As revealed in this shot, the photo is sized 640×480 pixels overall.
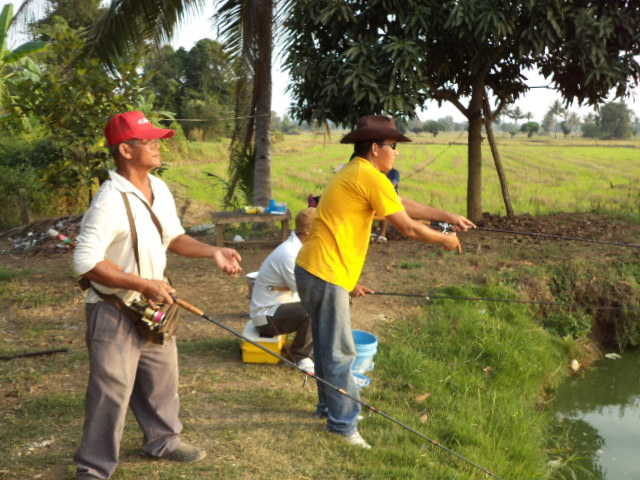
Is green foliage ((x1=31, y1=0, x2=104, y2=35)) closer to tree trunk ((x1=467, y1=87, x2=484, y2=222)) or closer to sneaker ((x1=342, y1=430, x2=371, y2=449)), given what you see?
tree trunk ((x1=467, y1=87, x2=484, y2=222))

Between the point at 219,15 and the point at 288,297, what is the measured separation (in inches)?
241

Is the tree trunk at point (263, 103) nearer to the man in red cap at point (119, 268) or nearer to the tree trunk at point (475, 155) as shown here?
the tree trunk at point (475, 155)

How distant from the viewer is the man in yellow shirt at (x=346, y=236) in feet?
11.4

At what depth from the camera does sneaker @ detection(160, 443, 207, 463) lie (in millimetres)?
3535

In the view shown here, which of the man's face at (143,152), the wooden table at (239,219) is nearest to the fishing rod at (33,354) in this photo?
the man's face at (143,152)

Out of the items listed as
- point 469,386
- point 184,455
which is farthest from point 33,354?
point 469,386

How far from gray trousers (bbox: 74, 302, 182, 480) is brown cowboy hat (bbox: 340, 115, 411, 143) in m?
1.57

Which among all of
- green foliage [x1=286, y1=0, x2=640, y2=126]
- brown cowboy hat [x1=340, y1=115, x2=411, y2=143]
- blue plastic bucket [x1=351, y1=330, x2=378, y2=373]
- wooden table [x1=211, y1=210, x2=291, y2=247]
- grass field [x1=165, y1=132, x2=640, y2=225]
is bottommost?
blue plastic bucket [x1=351, y1=330, x2=378, y2=373]

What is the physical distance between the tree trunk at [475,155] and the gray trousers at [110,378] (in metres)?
8.46

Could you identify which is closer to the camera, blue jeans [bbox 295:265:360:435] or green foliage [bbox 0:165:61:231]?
blue jeans [bbox 295:265:360:435]

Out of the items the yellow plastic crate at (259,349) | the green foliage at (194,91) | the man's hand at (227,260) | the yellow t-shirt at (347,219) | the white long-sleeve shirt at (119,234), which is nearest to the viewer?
the white long-sleeve shirt at (119,234)

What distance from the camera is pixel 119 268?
2.93m

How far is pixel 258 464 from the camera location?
11.7ft

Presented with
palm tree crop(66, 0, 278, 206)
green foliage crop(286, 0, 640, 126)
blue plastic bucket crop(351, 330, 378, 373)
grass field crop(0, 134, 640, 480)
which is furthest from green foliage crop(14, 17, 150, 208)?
blue plastic bucket crop(351, 330, 378, 373)
